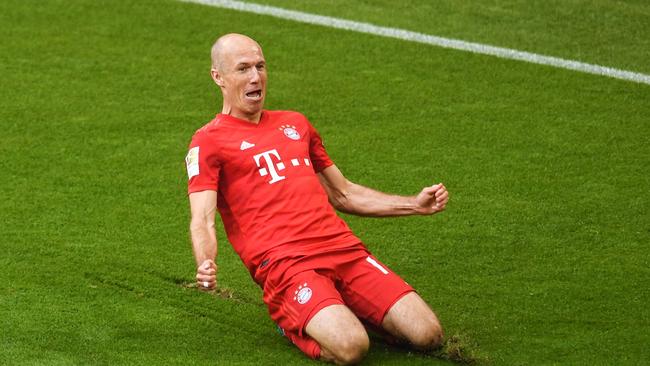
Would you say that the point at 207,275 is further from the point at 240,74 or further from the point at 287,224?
the point at 240,74

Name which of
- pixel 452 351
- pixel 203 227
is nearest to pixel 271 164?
pixel 203 227

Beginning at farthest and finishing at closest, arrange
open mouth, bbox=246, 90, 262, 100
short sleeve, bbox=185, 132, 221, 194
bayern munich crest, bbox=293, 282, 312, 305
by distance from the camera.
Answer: open mouth, bbox=246, 90, 262, 100, short sleeve, bbox=185, 132, 221, 194, bayern munich crest, bbox=293, 282, 312, 305

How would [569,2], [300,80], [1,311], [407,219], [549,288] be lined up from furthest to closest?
[569,2], [300,80], [407,219], [549,288], [1,311]

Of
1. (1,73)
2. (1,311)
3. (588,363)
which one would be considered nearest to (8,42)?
(1,73)

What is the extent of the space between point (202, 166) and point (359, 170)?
8.77 ft

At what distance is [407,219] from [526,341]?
196cm

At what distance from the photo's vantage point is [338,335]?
6805mm

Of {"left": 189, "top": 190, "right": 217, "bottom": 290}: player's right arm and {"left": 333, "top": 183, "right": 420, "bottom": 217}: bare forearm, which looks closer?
{"left": 189, "top": 190, "right": 217, "bottom": 290}: player's right arm

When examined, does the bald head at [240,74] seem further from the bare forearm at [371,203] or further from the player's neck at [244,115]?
the bare forearm at [371,203]

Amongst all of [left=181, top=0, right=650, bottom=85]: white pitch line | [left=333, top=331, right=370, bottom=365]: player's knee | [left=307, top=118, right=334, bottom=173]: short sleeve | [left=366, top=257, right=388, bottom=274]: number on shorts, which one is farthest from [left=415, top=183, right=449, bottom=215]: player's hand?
[left=181, top=0, right=650, bottom=85]: white pitch line

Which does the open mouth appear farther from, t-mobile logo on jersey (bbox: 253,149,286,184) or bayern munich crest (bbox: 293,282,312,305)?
bayern munich crest (bbox: 293,282,312,305)

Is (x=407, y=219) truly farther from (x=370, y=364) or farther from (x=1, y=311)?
(x=1, y=311)

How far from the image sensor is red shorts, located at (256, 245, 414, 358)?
6977mm

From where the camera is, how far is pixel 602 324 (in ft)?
24.5
